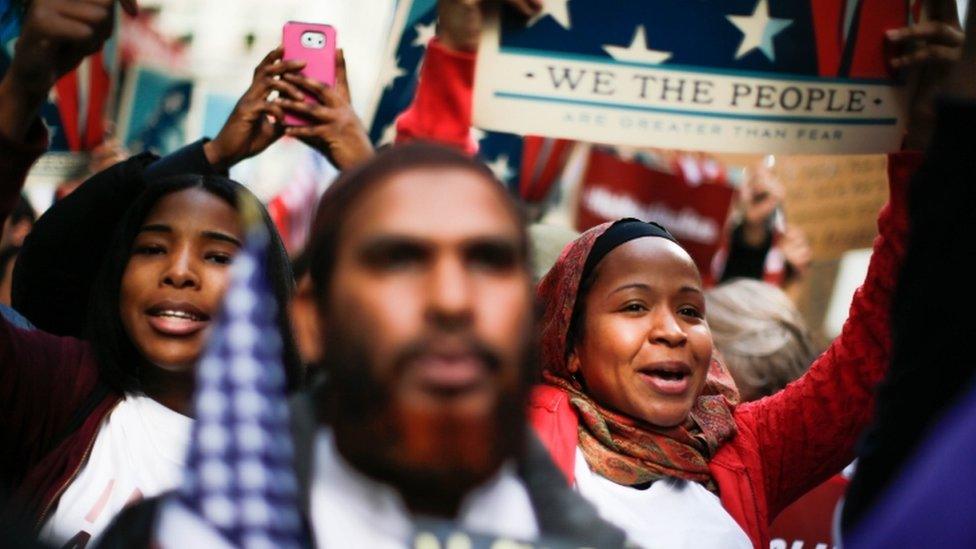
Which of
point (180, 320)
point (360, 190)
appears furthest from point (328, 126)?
point (360, 190)

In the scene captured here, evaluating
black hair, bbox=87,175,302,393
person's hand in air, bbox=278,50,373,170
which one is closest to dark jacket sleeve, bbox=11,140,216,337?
black hair, bbox=87,175,302,393

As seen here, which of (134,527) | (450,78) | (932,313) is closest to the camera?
(134,527)

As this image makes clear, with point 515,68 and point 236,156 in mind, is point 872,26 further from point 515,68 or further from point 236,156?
point 236,156

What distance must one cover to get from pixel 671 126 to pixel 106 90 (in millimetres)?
2682

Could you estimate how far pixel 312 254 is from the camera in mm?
1170

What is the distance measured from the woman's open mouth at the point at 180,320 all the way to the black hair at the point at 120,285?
11cm

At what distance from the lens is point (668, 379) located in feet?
7.50

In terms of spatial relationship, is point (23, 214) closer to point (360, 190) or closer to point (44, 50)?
point (44, 50)

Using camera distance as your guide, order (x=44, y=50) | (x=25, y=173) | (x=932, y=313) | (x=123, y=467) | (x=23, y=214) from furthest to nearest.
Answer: (x=23, y=214) < (x=123, y=467) < (x=44, y=50) < (x=25, y=173) < (x=932, y=313)

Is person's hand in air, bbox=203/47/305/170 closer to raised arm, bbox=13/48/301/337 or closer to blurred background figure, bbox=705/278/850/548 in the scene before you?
raised arm, bbox=13/48/301/337

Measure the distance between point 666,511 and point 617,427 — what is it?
8.4 inches

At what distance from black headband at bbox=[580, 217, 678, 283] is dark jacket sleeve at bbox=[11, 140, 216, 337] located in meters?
0.92

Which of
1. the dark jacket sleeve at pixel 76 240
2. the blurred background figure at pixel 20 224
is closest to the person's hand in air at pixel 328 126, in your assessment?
the dark jacket sleeve at pixel 76 240

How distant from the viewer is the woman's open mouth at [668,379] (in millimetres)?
2236
